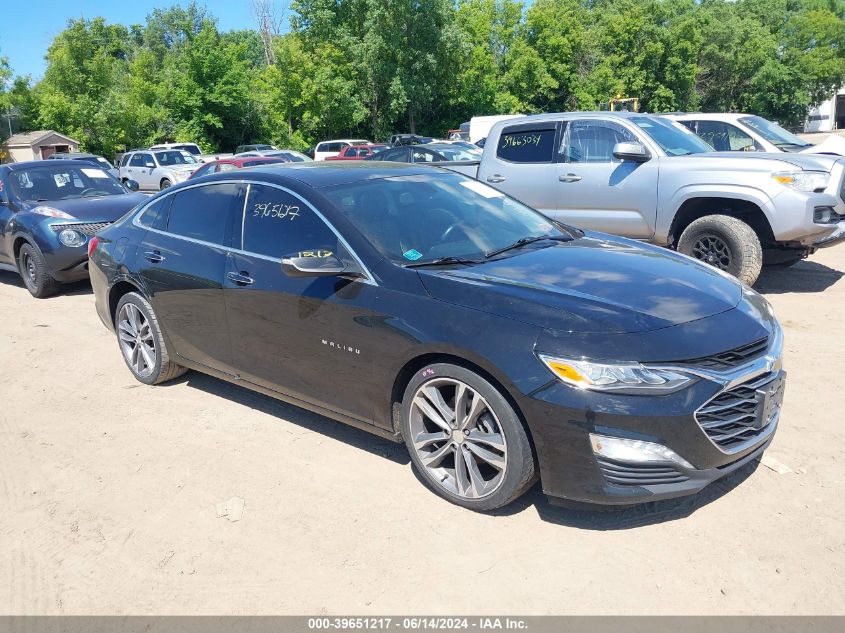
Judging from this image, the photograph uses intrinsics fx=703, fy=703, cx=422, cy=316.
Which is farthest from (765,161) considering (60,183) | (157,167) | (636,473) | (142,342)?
(157,167)

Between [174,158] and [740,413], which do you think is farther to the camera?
[174,158]

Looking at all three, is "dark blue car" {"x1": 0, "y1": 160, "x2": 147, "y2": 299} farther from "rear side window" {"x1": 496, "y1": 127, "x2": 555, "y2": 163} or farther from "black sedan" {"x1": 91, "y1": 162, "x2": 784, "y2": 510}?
"rear side window" {"x1": 496, "y1": 127, "x2": 555, "y2": 163}

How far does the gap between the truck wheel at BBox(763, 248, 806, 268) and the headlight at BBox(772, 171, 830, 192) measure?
2.51 ft

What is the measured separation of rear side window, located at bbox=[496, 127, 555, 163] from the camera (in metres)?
8.84

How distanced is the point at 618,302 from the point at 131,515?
9.08ft

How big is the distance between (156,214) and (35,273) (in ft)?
15.7

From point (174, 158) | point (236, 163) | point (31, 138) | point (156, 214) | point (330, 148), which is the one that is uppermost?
point (31, 138)

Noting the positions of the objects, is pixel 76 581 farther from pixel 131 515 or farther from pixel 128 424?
pixel 128 424

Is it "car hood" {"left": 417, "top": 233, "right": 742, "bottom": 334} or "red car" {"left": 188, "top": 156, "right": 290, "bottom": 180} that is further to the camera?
"red car" {"left": 188, "top": 156, "right": 290, "bottom": 180}

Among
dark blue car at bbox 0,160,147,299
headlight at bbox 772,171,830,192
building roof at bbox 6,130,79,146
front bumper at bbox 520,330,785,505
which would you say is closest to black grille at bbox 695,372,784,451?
front bumper at bbox 520,330,785,505

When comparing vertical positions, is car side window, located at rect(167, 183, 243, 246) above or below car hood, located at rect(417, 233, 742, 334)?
above

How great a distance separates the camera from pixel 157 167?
2584 cm

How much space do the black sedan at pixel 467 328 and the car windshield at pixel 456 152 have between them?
11.6 meters

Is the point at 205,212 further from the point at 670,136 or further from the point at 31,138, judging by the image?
the point at 31,138
